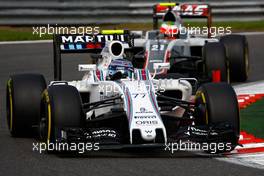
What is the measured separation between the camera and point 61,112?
391 inches

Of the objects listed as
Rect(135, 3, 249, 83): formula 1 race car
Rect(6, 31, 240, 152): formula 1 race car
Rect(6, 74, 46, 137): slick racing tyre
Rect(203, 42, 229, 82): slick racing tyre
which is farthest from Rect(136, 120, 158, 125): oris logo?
Rect(203, 42, 229, 82): slick racing tyre

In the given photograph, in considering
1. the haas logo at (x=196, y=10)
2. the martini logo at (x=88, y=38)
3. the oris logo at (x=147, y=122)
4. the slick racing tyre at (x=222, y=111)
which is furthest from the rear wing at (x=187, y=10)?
the oris logo at (x=147, y=122)

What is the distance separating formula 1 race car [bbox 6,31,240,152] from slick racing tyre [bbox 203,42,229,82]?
3.51m

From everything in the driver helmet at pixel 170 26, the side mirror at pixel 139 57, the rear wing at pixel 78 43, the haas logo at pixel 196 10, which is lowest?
the side mirror at pixel 139 57

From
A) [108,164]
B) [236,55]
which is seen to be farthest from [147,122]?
[236,55]

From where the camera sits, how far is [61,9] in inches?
992

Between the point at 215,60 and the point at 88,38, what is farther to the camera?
the point at 215,60

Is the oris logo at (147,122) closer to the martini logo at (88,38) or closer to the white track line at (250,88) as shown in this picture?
the martini logo at (88,38)

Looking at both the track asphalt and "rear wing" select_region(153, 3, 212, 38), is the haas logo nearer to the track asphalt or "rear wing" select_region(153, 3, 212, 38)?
"rear wing" select_region(153, 3, 212, 38)

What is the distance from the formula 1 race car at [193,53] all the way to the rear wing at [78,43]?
308 cm

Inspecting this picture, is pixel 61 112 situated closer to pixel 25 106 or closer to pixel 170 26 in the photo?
pixel 25 106

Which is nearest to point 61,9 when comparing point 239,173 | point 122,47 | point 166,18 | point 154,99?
point 166,18

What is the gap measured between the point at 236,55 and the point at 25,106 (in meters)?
6.65

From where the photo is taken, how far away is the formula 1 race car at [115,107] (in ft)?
32.3
